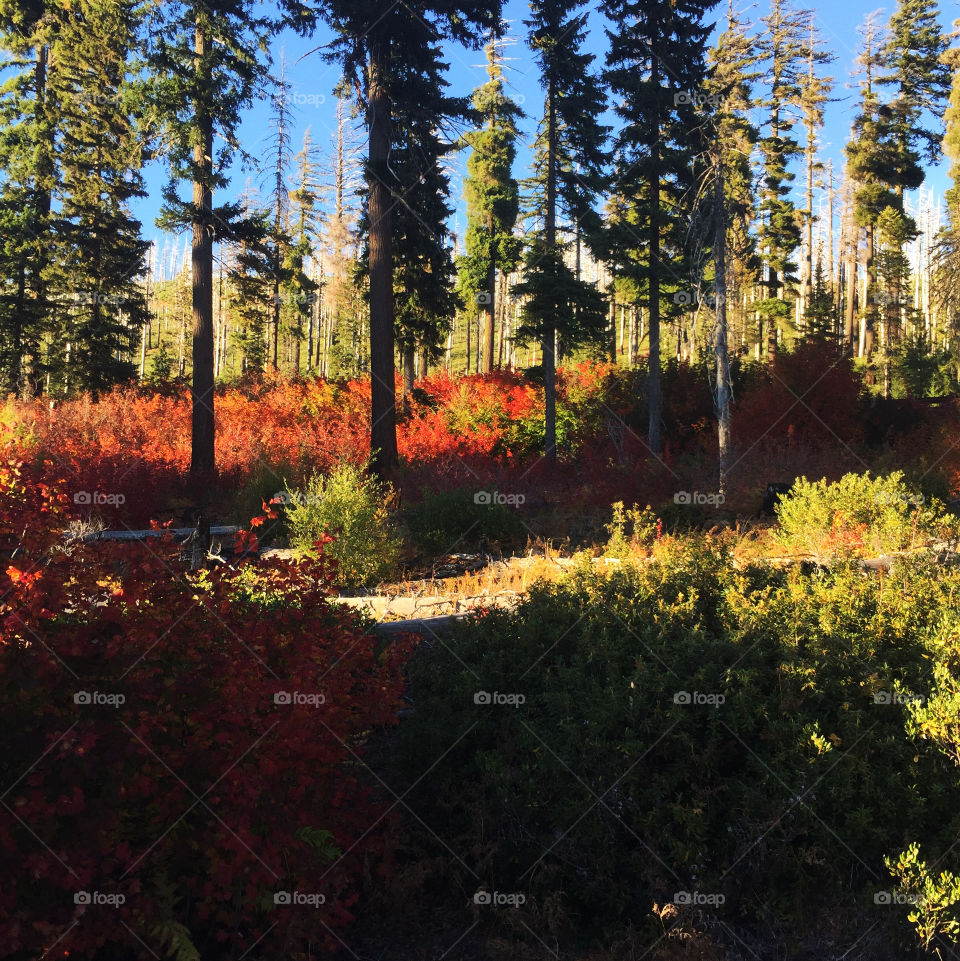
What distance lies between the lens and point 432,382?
21.2 meters

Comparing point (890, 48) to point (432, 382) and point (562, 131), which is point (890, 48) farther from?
point (432, 382)

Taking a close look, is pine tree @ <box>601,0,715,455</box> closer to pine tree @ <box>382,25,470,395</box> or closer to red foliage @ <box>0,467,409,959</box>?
pine tree @ <box>382,25,470,395</box>

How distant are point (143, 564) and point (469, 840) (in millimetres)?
2609

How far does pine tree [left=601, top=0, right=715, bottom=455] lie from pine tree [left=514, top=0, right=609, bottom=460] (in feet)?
3.45
